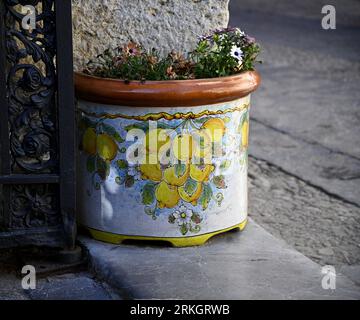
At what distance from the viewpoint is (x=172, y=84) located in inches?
119

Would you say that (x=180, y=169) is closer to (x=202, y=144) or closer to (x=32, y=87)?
(x=202, y=144)

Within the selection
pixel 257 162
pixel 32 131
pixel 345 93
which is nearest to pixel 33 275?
pixel 32 131

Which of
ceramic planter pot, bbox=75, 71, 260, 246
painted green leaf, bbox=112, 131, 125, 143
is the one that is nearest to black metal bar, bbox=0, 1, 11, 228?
ceramic planter pot, bbox=75, 71, 260, 246

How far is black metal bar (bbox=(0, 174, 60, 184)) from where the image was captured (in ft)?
9.98

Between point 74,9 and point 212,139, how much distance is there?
2.90 feet

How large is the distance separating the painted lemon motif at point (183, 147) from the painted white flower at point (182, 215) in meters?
0.22

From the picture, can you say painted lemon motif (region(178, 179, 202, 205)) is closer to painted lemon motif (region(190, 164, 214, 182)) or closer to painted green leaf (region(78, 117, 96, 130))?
painted lemon motif (region(190, 164, 214, 182))

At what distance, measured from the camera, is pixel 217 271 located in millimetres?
2992

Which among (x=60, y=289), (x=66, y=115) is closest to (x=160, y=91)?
(x=66, y=115)

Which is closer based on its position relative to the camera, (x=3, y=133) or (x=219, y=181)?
(x=3, y=133)

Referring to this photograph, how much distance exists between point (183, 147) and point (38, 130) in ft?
1.90

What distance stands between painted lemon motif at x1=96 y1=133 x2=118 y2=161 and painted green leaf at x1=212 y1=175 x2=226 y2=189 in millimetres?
431

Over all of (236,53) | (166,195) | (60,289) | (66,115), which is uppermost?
(236,53)
